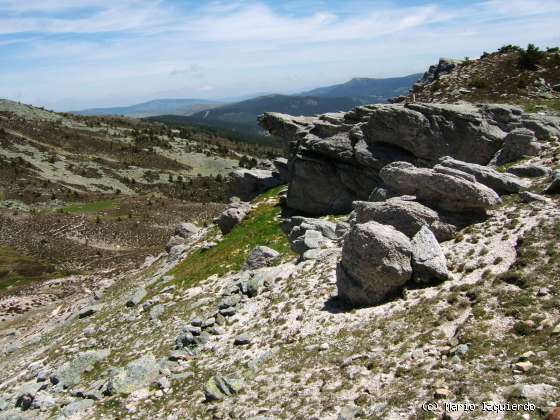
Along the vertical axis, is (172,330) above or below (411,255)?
below

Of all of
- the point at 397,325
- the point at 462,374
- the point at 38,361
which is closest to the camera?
the point at 462,374

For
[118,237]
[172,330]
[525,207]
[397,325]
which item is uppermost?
[525,207]

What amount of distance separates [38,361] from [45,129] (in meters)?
127

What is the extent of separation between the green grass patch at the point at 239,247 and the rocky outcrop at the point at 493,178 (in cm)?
1044

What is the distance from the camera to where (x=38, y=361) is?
2662 centimetres

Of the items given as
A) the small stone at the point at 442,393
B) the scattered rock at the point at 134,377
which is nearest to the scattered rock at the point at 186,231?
the scattered rock at the point at 134,377

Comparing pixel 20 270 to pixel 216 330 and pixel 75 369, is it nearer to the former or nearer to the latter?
pixel 75 369

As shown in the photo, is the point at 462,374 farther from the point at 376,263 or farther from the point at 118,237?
the point at 118,237

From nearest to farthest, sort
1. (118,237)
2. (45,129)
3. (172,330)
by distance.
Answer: (172,330) < (118,237) < (45,129)

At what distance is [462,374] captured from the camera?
40.9ft

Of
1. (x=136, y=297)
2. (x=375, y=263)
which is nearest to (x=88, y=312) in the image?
Answer: (x=136, y=297)

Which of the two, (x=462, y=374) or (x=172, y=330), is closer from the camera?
(x=462, y=374)

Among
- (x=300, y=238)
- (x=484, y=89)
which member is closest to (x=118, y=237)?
(x=300, y=238)

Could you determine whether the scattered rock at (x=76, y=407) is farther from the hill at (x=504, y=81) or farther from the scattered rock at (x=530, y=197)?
the hill at (x=504, y=81)
